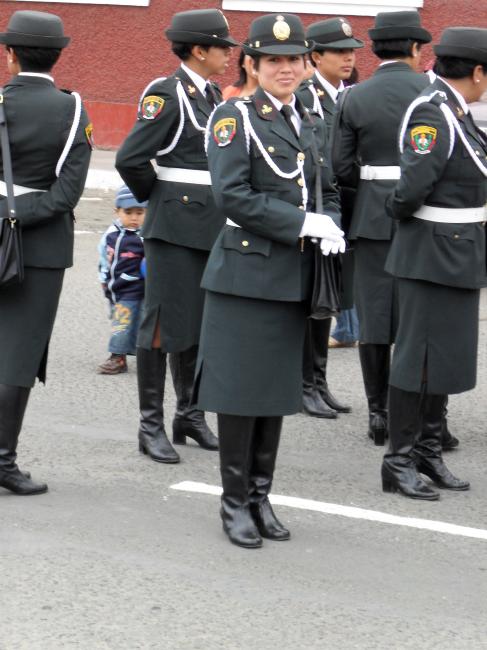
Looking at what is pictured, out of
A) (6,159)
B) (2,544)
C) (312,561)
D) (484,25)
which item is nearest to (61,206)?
(6,159)

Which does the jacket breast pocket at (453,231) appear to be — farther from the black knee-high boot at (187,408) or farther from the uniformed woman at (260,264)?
the black knee-high boot at (187,408)

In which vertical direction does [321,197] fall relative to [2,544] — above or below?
above

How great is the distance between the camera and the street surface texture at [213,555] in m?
4.31

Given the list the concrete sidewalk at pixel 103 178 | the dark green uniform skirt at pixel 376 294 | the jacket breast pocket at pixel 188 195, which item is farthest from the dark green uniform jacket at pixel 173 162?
the concrete sidewalk at pixel 103 178

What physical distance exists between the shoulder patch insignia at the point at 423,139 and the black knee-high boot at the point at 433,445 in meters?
1.11

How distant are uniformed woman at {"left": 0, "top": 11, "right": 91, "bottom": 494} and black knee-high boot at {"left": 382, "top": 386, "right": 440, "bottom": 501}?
1461mm

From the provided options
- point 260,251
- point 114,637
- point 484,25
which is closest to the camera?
point 114,637

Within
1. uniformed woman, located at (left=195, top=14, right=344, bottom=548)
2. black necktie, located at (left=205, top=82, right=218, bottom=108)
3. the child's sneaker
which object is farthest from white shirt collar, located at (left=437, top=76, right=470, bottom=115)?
the child's sneaker

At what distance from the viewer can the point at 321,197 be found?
5.10 meters

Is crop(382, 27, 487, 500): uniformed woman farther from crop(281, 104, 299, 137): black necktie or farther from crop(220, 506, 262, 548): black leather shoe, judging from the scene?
crop(220, 506, 262, 548): black leather shoe

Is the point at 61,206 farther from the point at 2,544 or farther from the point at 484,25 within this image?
the point at 484,25

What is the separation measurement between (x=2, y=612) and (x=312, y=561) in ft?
3.81

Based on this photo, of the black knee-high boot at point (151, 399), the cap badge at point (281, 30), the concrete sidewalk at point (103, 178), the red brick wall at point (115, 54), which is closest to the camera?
the cap badge at point (281, 30)

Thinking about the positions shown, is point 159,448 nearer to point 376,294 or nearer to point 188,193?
point 188,193
